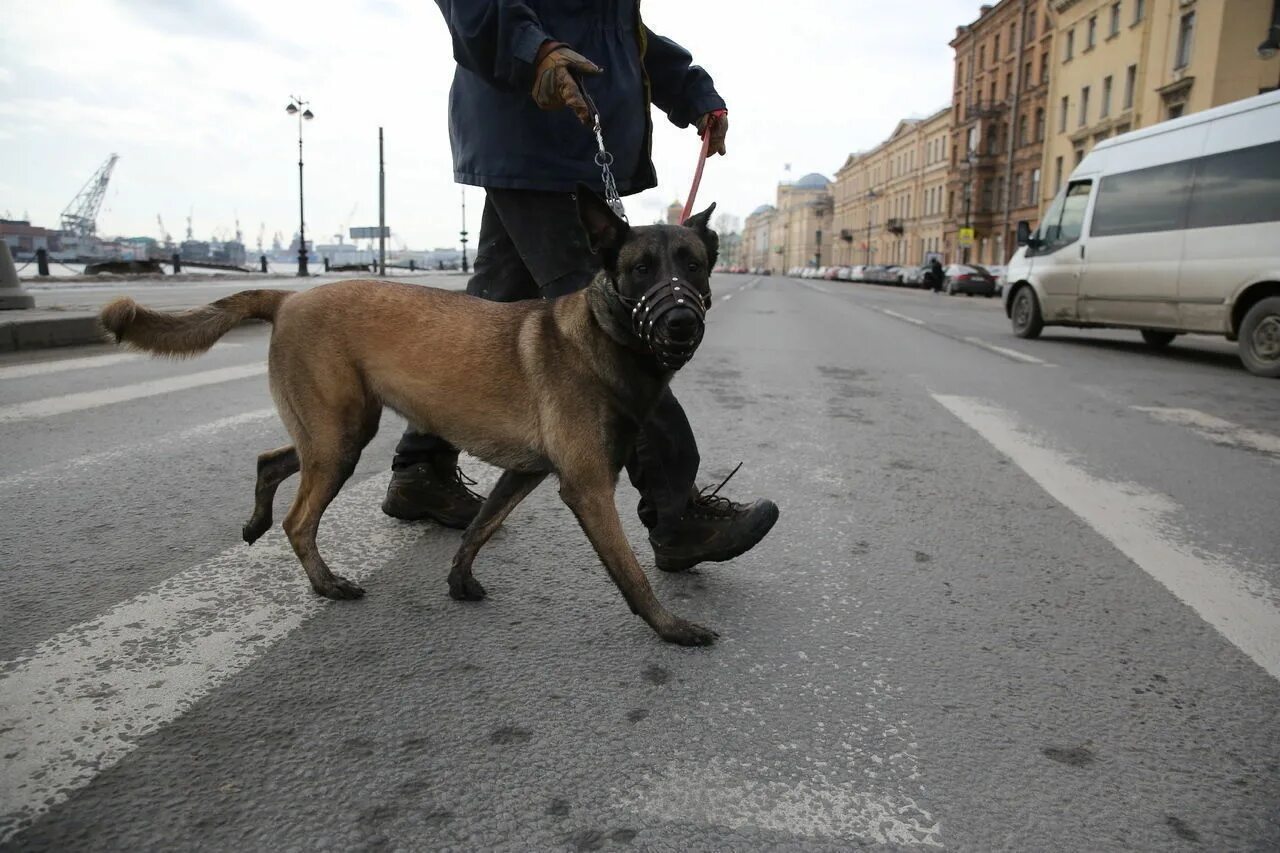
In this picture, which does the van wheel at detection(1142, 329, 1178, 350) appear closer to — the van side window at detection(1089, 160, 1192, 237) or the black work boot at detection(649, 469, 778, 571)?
the van side window at detection(1089, 160, 1192, 237)

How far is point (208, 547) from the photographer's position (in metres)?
3.00

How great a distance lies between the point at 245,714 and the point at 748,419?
4279 millimetres

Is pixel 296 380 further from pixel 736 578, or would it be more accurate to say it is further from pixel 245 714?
pixel 736 578

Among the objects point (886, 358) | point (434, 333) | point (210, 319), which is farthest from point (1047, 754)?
point (886, 358)

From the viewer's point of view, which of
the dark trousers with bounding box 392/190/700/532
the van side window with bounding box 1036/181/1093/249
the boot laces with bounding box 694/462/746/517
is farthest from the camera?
the van side window with bounding box 1036/181/1093/249

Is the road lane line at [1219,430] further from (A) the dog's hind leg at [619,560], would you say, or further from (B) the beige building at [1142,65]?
(B) the beige building at [1142,65]

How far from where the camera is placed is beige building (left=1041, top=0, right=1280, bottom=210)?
32.2 m

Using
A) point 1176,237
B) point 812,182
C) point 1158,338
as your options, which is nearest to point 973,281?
point 1158,338

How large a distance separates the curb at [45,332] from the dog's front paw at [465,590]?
7527 mm

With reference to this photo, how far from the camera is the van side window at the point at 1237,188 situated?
8938 millimetres

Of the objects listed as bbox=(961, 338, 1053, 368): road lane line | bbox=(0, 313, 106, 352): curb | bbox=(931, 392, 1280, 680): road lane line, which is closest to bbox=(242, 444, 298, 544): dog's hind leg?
bbox=(931, 392, 1280, 680): road lane line

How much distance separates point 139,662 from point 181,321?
1.12 metres

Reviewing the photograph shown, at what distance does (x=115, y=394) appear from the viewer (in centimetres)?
605

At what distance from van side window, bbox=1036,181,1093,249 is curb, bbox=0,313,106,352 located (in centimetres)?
1232
